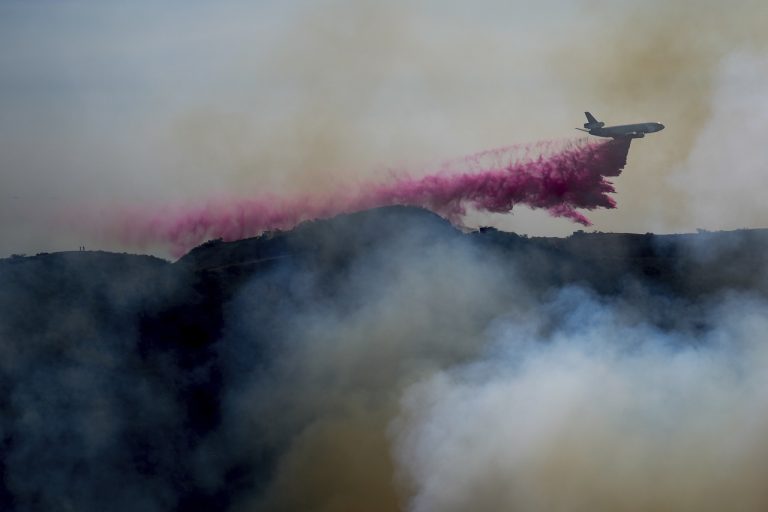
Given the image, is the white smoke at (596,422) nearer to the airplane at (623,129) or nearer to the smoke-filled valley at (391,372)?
the smoke-filled valley at (391,372)

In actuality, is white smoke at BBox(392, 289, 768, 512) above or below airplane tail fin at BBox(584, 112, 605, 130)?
below

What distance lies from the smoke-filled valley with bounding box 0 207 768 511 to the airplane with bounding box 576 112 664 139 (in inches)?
228

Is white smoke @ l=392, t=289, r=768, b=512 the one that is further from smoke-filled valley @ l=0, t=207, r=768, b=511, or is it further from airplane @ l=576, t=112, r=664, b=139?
airplane @ l=576, t=112, r=664, b=139

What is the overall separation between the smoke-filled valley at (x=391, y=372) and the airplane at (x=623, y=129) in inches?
228

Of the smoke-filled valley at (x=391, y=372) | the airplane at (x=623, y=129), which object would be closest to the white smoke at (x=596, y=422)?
the smoke-filled valley at (x=391, y=372)

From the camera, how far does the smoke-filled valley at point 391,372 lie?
193 ft

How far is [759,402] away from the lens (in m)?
60.2

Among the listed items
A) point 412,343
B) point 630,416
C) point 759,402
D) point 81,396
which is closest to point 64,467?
point 81,396

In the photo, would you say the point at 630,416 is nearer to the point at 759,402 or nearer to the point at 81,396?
the point at 759,402

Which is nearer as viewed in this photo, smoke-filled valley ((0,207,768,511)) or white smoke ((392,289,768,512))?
white smoke ((392,289,768,512))

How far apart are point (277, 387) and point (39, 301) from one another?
1028cm

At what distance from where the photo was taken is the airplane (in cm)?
7975

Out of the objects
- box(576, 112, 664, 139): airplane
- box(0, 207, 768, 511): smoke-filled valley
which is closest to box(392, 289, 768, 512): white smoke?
box(0, 207, 768, 511): smoke-filled valley

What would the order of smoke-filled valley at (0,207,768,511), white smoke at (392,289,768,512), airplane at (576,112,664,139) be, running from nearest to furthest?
white smoke at (392,289,768,512)
smoke-filled valley at (0,207,768,511)
airplane at (576,112,664,139)
